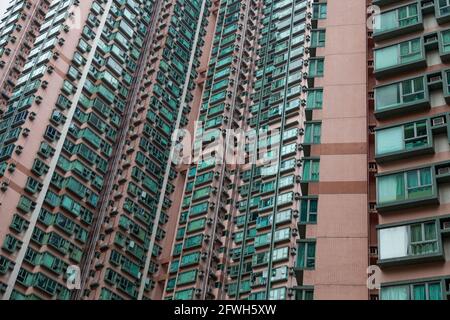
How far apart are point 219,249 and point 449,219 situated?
1113 inches

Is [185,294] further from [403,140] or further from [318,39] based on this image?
[403,140]

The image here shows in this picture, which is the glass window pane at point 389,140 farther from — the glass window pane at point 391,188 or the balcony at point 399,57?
the balcony at point 399,57

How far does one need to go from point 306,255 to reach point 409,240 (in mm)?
3590

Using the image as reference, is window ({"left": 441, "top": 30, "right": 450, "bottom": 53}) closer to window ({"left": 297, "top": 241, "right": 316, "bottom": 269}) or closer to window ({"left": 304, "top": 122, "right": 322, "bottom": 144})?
window ({"left": 304, "top": 122, "right": 322, "bottom": 144})

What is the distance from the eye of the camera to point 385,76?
2534 cm

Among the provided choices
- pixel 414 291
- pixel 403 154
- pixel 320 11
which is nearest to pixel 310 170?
pixel 403 154

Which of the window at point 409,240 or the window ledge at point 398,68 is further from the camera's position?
the window ledge at point 398,68

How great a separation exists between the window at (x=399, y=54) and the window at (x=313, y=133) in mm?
3120

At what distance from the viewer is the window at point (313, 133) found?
25953mm

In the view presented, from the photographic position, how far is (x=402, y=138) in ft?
76.7

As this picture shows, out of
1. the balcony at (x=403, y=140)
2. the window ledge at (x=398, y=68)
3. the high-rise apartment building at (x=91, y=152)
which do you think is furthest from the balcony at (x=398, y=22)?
the high-rise apartment building at (x=91, y=152)
